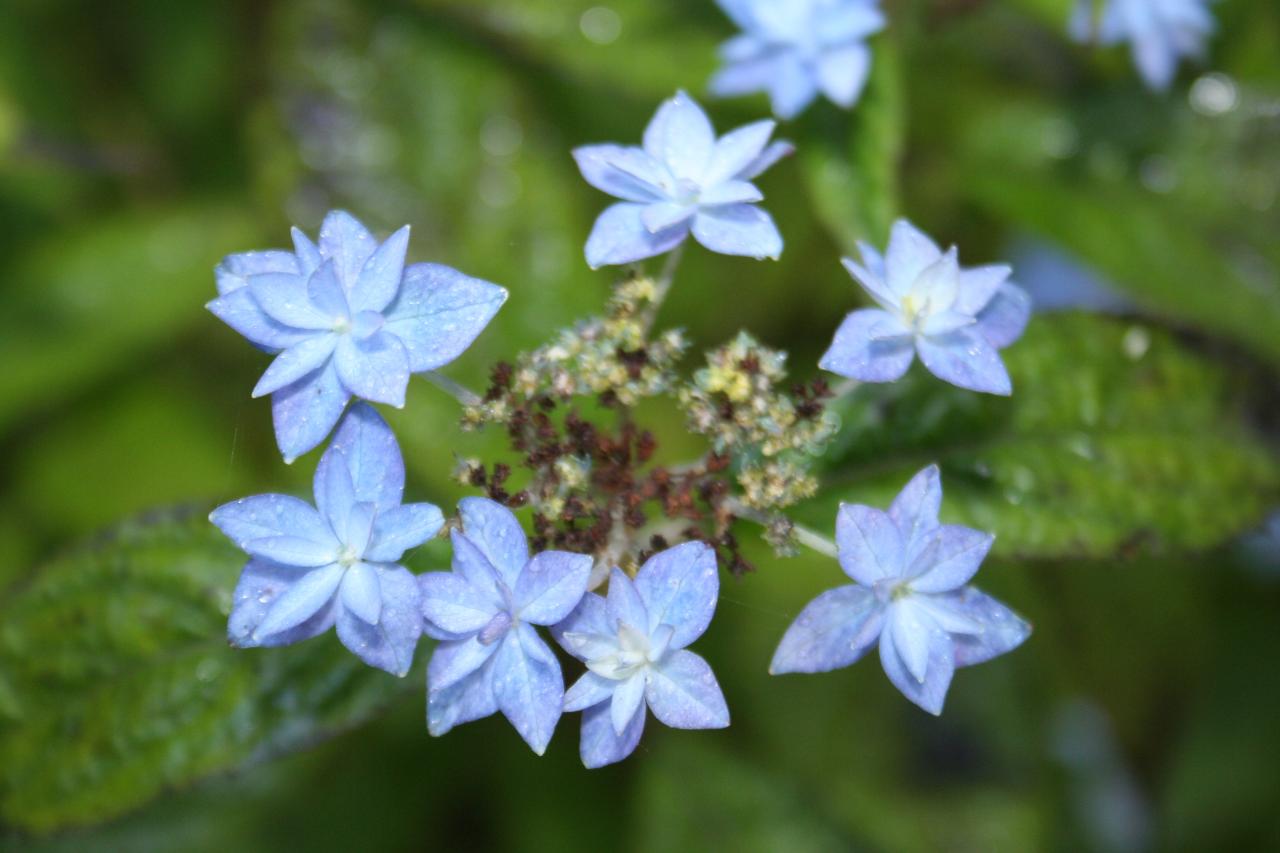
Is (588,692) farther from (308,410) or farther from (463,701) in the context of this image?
(308,410)

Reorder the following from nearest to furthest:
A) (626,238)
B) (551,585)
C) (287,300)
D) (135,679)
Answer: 1. (551,585)
2. (287,300)
3. (626,238)
4. (135,679)

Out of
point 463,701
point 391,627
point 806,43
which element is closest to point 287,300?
point 391,627

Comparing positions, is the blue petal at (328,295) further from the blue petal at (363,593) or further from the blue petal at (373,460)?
the blue petal at (363,593)

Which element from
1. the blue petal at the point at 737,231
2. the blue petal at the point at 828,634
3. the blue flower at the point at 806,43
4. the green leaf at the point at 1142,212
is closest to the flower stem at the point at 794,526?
the blue petal at the point at 828,634

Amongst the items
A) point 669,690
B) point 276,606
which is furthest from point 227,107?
point 669,690

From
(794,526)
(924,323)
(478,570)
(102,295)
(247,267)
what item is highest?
(247,267)

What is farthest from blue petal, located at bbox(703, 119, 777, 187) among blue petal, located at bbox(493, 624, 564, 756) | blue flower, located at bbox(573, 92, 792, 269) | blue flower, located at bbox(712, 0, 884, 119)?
blue petal, located at bbox(493, 624, 564, 756)
